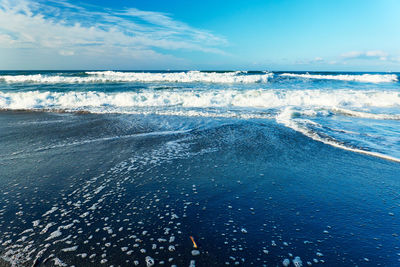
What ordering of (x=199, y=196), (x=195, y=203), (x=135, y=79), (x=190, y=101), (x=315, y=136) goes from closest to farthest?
1. (x=195, y=203)
2. (x=199, y=196)
3. (x=315, y=136)
4. (x=190, y=101)
5. (x=135, y=79)

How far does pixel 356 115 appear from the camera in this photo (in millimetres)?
10266

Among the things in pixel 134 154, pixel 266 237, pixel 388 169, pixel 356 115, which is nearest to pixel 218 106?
pixel 356 115

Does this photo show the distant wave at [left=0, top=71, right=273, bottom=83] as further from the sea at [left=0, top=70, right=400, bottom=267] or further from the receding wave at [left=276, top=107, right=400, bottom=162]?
the sea at [left=0, top=70, right=400, bottom=267]

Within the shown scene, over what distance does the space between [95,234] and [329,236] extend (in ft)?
8.43

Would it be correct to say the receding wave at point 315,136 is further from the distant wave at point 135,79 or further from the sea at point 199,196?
the distant wave at point 135,79

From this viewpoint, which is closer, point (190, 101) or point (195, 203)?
point (195, 203)

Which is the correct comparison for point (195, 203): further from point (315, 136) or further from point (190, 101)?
point (190, 101)

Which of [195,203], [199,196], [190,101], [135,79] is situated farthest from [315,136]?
[135,79]

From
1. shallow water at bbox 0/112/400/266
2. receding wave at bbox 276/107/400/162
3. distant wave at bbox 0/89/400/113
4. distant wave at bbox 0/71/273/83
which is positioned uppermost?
distant wave at bbox 0/71/273/83

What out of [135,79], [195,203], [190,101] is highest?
[135,79]

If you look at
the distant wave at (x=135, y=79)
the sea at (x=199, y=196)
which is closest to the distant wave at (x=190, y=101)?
the sea at (x=199, y=196)

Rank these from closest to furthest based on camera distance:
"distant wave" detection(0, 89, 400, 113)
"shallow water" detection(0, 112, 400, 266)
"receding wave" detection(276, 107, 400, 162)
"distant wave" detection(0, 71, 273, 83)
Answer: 1. "shallow water" detection(0, 112, 400, 266)
2. "receding wave" detection(276, 107, 400, 162)
3. "distant wave" detection(0, 89, 400, 113)
4. "distant wave" detection(0, 71, 273, 83)

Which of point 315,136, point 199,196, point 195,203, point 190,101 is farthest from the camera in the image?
point 190,101

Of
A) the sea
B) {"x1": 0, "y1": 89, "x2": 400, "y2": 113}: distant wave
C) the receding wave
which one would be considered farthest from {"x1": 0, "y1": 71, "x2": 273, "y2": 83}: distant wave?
the sea
